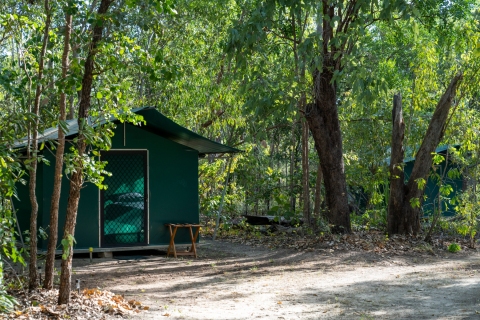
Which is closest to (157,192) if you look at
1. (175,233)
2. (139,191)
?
(139,191)

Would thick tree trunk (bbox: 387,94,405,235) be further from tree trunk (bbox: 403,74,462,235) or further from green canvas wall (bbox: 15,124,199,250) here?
green canvas wall (bbox: 15,124,199,250)

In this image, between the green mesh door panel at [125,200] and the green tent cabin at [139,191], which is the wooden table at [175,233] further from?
the green mesh door panel at [125,200]

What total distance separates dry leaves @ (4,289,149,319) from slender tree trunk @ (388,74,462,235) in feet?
24.0

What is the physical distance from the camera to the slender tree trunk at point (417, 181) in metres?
12.3

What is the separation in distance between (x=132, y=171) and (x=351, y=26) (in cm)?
460

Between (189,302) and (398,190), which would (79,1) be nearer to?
(189,302)

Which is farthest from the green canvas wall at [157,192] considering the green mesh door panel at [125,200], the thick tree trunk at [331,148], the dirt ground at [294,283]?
the thick tree trunk at [331,148]

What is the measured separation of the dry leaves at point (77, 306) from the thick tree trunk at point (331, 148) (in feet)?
21.4

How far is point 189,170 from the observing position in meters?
11.8

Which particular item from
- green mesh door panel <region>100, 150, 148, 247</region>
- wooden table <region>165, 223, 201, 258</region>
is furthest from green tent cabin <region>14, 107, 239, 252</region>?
wooden table <region>165, 223, 201, 258</region>

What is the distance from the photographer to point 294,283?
8.58 meters

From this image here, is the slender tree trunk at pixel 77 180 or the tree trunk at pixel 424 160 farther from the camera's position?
the tree trunk at pixel 424 160

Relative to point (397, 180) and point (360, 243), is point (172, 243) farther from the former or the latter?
point (397, 180)

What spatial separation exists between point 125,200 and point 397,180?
214 inches
